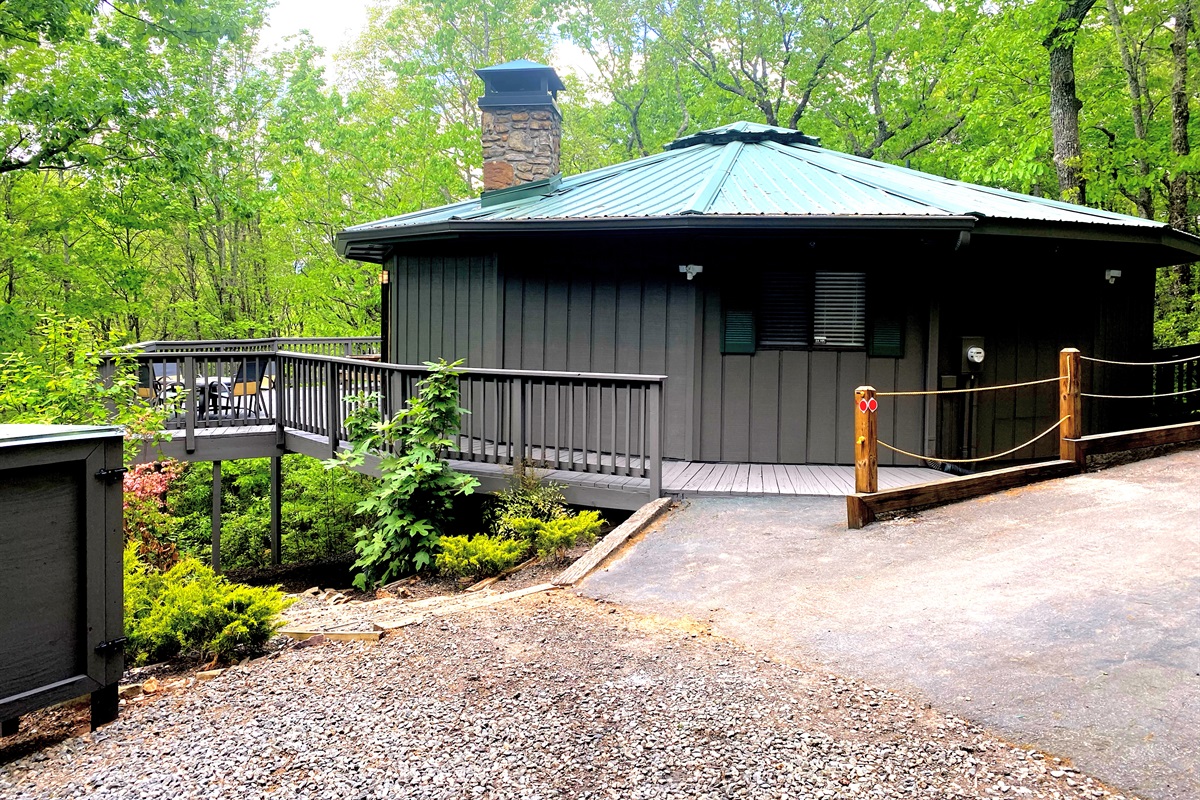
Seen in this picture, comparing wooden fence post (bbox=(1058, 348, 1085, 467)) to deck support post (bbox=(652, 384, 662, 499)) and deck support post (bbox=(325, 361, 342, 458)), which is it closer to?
deck support post (bbox=(652, 384, 662, 499))

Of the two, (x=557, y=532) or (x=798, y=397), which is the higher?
(x=798, y=397)

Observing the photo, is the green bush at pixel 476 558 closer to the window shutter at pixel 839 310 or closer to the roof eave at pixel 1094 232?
the window shutter at pixel 839 310

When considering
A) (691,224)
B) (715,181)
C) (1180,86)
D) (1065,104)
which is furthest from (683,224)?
(1180,86)

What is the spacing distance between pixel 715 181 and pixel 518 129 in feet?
9.60

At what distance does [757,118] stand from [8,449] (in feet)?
84.9

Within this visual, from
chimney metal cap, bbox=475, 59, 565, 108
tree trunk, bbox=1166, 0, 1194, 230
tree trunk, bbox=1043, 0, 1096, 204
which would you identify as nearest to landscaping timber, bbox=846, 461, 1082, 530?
chimney metal cap, bbox=475, 59, 565, 108

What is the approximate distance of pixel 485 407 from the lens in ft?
23.1

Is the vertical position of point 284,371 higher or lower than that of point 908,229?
lower

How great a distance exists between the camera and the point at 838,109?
23.6 m

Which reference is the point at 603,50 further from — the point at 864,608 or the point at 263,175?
the point at 864,608

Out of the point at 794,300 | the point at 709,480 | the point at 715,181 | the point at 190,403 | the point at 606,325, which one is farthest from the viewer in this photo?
the point at 190,403

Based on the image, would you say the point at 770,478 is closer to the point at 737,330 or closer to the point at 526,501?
the point at 737,330

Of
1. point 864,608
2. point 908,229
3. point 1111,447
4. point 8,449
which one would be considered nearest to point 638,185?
point 908,229

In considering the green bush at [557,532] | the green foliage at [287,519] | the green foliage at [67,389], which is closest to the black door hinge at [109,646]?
the green bush at [557,532]
